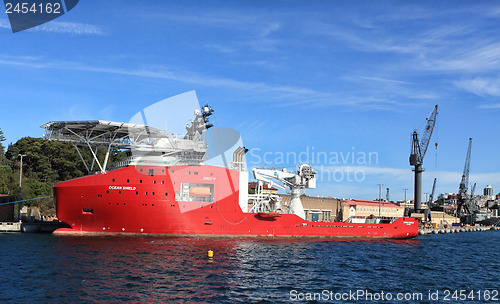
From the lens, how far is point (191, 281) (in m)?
22.0

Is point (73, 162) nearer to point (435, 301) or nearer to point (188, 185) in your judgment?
point (188, 185)

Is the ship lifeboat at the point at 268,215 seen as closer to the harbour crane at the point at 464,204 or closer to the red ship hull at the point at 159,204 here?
the red ship hull at the point at 159,204

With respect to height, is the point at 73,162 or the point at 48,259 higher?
the point at 73,162

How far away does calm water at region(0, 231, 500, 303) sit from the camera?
64.0 feet

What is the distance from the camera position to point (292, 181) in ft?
156

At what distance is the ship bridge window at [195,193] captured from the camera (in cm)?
3984

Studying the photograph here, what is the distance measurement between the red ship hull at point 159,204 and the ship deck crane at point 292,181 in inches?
130

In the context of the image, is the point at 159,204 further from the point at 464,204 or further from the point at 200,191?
the point at 464,204

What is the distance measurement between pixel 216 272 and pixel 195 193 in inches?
659

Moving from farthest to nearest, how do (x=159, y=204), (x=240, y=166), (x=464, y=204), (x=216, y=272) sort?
(x=464, y=204) < (x=240, y=166) < (x=159, y=204) < (x=216, y=272)

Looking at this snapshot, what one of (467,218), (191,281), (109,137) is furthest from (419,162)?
(191,281)

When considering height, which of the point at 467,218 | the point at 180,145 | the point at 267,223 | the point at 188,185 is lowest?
the point at 467,218

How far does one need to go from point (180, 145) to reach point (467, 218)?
125 m

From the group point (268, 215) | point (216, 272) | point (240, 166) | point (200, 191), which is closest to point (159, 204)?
point (200, 191)
